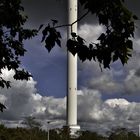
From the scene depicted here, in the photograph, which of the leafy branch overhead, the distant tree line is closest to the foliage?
the distant tree line

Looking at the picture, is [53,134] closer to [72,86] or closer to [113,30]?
[72,86]

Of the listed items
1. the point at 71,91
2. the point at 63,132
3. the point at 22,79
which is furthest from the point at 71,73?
the point at 22,79

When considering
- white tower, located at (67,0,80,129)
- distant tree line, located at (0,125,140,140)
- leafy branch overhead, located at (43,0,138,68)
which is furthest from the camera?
white tower, located at (67,0,80,129)

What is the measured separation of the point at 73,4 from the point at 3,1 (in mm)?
146838

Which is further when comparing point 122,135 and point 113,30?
point 122,135

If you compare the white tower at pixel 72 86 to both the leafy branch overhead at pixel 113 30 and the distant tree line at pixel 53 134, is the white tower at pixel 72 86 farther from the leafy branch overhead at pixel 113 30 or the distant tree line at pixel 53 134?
the leafy branch overhead at pixel 113 30

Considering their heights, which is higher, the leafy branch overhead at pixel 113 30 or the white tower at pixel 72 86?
the white tower at pixel 72 86

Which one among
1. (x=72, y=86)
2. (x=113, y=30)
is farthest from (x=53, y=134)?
(x=113, y=30)

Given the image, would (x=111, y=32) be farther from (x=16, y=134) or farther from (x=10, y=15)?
(x=16, y=134)

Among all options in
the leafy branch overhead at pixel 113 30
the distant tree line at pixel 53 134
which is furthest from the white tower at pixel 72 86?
the leafy branch overhead at pixel 113 30

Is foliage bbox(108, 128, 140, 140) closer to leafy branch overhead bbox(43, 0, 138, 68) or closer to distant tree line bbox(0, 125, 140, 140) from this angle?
distant tree line bbox(0, 125, 140, 140)

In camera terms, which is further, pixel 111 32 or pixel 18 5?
pixel 18 5

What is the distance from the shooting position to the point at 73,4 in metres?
156

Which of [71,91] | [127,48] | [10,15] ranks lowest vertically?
[127,48]
